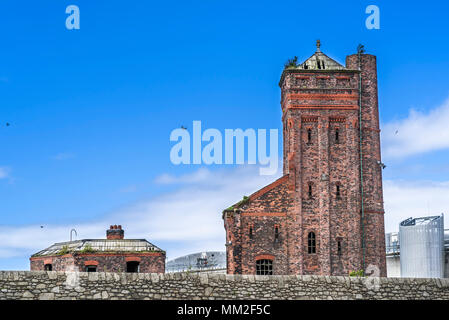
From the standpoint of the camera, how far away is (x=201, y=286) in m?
18.9

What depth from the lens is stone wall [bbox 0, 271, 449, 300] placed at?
1802cm

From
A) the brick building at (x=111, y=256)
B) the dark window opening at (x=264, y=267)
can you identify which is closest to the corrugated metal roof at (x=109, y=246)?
the brick building at (x=111, y=256)

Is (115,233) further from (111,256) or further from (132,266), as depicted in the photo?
(132,266)

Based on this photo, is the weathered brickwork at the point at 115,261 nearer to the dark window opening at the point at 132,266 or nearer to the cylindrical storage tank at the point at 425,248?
the dark window opening at the point at 132,266

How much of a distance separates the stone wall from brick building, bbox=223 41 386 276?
748 inches

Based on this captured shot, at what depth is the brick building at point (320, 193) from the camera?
1540 inches

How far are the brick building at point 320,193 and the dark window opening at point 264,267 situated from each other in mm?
57

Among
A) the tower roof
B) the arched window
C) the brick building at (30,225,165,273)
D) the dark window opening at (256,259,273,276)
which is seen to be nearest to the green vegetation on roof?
the dark window opening at (256,259,273,276)
